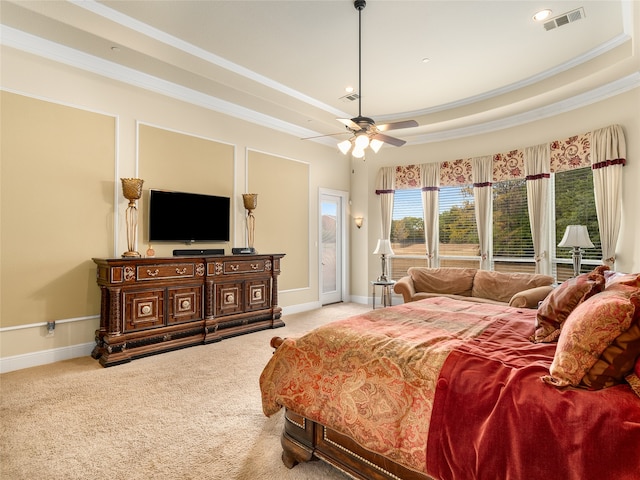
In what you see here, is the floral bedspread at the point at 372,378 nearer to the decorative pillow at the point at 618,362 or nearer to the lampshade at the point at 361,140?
the decorative pillow at the point at 618,362

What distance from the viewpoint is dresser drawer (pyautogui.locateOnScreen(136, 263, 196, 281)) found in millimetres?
3773

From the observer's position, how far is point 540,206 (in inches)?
204

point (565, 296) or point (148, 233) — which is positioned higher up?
point (148, 233)

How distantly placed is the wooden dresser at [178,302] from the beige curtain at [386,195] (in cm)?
270

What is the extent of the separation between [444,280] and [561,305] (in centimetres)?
353

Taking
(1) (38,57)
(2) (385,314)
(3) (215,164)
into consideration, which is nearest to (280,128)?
(3) (215,164)

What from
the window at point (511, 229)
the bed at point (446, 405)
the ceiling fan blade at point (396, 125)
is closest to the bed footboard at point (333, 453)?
the bed at point (446, 405)

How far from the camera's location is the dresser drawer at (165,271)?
3773mm

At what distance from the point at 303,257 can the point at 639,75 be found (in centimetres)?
522

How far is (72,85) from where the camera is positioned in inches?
148

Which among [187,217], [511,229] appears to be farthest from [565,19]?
[187,217]

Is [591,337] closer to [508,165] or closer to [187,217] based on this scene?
[187,217]

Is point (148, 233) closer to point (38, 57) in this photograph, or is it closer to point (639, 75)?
point (38, 57)

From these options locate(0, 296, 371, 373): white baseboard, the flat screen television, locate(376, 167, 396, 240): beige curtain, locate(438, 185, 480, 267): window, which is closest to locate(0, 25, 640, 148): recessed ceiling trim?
locate(376, 167, 396, 240): beige curtain
